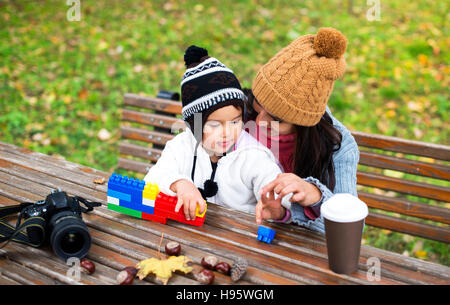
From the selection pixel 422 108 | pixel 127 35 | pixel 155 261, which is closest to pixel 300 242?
pixel 155 261

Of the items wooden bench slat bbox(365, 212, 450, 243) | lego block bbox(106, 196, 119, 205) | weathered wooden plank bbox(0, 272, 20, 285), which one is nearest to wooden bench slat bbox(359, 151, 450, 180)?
wooden bench slat bbox(365, 212, 450, 243)

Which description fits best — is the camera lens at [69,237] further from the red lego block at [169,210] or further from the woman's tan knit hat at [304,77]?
the woman's tan knit hat at [304,77]

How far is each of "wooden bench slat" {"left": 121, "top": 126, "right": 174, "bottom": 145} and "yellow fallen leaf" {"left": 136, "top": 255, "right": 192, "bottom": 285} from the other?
1.30 m

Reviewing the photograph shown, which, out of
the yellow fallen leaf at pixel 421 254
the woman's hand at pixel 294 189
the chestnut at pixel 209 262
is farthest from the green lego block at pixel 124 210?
the yellow fallen leaf at pixel 421 254

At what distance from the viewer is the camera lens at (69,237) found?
1.37 metres

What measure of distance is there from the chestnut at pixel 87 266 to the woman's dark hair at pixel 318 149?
924mm

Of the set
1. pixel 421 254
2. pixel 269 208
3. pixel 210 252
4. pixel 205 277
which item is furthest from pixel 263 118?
pixel 421 254

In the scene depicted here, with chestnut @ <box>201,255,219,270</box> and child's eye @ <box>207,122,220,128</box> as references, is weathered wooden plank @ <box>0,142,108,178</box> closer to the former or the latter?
child's eye @ <box>207,122,220,128</box>

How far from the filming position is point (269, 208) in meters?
1.63

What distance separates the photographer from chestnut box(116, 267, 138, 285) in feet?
4.24

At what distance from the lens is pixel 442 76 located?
4.57 meters

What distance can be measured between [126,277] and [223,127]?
2.34ft

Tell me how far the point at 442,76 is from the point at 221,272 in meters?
4.03
